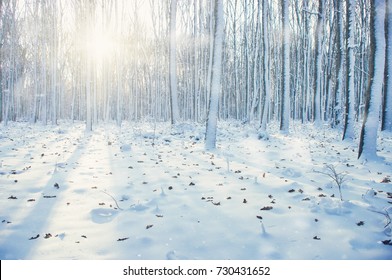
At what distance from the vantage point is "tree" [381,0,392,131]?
22.2 ft

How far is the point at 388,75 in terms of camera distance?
782 centimetres

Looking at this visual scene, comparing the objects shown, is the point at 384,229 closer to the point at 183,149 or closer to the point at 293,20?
the point at 183,149

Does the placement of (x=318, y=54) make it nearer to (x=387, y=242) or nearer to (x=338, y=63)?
(x=338, y=63)

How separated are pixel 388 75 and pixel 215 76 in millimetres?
4954

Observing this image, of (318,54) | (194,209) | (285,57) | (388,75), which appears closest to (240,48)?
(318,54)

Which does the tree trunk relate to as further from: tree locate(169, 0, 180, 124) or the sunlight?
the sunlight

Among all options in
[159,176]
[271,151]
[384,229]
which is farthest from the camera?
[271,151]

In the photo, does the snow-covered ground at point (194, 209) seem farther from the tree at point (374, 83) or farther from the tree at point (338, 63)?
the tree at point (338, 63)

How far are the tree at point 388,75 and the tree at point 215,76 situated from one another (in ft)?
13.6

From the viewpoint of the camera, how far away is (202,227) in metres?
3.04
